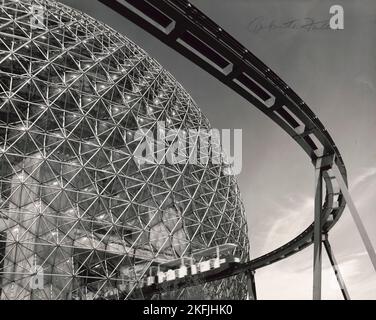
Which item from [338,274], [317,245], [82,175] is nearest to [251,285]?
[338,274]

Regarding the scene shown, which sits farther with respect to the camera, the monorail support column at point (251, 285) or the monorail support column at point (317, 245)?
the monorail support column at point (251, 285)

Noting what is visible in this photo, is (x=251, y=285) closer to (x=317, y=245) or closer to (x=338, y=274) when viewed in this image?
(x=338, y=274)

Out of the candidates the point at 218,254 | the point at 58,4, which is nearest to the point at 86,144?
the point at 218,254

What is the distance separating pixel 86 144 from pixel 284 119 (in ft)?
31.9

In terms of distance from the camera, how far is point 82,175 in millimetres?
20641

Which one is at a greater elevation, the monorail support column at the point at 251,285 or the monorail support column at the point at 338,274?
the monorail support column at the point at 251,285

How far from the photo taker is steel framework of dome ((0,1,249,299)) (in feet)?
61.7

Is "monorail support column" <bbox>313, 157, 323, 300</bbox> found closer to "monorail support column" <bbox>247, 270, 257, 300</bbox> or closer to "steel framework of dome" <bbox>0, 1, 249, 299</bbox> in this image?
"steel framework of dome" <bbox>0, 1, 249, 299</bbox>

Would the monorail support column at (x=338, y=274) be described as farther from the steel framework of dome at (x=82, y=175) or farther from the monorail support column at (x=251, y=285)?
Result: the monorail support column at (x=251, y=285)

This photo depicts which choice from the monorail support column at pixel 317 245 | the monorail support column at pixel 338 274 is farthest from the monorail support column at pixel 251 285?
the monorail support column at pixel 317 245

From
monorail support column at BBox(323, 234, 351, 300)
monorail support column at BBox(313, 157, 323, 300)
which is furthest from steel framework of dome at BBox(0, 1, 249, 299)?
monorail support column at BBox(313, 157, 323, 300)

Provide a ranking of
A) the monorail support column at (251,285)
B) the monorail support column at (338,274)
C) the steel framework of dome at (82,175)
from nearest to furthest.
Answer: the steel framework of dome at (82,175) < the monorail support column at (338,274) < the monorail support column at (251,285)

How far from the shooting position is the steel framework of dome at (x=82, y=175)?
18.8 meters
